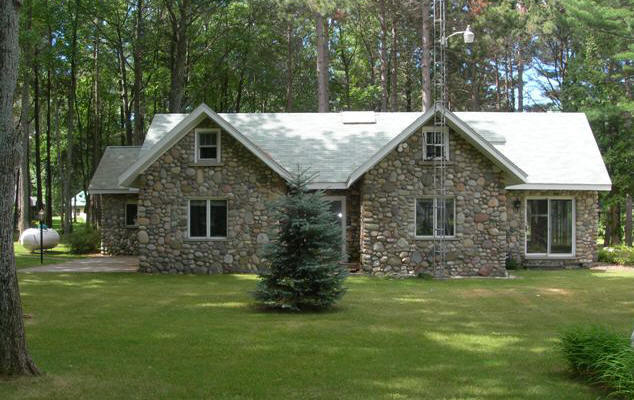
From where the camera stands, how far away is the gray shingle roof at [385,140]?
65.5ft

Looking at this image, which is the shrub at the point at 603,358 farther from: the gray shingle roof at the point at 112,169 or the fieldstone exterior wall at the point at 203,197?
the gray shingle roof at the point at 112,169

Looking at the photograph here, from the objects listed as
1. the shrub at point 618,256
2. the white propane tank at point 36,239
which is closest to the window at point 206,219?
the white propane tank at point 36,239

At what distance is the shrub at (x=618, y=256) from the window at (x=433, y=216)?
7.15 metres

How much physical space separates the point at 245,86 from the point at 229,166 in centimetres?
2242

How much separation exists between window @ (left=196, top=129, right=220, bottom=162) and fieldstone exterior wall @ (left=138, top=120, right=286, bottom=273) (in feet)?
0.53

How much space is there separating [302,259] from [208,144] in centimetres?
786

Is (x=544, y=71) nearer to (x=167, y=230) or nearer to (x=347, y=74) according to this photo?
(x=347, y=74)

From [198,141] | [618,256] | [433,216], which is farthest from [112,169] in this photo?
[618,256]

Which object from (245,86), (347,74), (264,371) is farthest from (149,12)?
(264,371)

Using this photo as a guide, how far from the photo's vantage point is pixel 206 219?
61.7 feet

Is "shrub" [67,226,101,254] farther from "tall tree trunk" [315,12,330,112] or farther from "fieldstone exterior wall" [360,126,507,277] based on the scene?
"fieldstone exterior wall" [360,126,507,277]

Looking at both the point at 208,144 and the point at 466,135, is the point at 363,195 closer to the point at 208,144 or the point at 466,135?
the point at 466,135

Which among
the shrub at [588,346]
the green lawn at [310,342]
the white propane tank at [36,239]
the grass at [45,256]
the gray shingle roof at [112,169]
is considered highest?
the gray shingle roof at [112,169]

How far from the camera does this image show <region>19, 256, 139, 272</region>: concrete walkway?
63.1 feet
